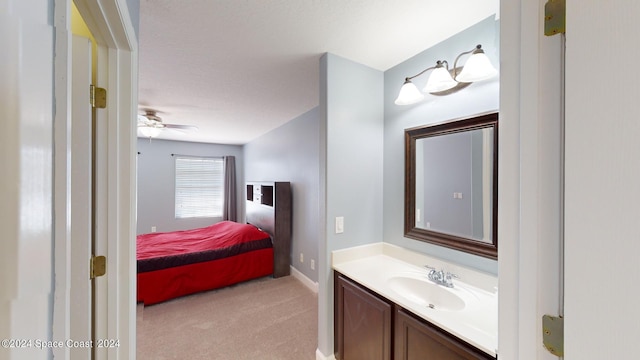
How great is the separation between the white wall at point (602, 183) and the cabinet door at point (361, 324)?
0.96 metres

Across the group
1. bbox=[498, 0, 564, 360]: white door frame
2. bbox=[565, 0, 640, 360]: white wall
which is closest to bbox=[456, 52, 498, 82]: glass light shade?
bbox=[498, 0, 564, 360]: white door frame

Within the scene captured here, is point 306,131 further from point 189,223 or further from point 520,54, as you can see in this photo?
point 189,223

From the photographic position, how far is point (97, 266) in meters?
0.97

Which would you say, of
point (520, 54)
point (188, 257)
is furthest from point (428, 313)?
point (188, 257)

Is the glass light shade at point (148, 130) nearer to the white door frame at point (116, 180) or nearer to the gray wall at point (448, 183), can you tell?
the white door frame at point (116, 180)

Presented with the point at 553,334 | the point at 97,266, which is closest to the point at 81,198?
the point at 97,266

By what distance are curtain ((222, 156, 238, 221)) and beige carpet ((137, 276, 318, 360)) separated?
2.64 metres

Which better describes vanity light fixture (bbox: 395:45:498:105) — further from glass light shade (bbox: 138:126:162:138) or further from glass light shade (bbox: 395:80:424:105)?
glass light shade (bbox: 138:126:162:138)

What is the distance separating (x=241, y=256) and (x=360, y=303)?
2181 mm

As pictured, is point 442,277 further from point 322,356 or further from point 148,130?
point 148,130

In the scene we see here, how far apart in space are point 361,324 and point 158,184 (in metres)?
5.01

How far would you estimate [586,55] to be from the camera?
0.50 metres

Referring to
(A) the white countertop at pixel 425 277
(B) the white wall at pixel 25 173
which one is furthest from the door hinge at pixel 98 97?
(A) the white countertop at pixel 425 277

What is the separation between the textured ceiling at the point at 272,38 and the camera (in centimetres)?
133
